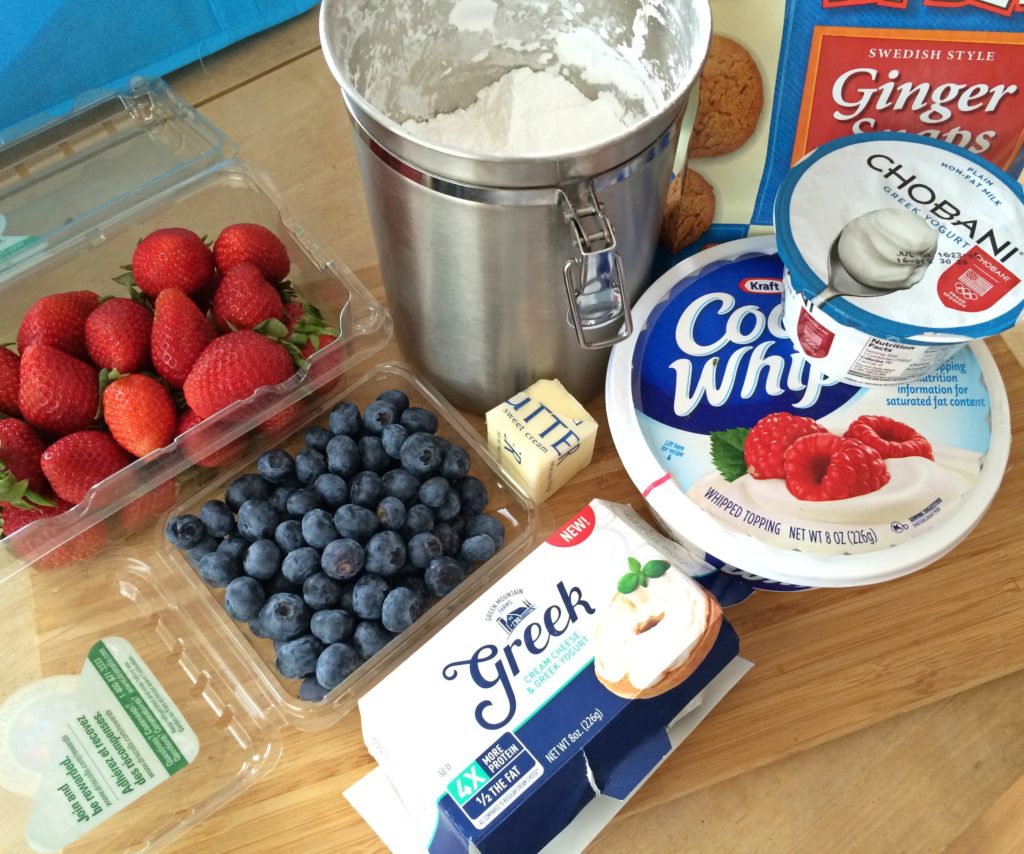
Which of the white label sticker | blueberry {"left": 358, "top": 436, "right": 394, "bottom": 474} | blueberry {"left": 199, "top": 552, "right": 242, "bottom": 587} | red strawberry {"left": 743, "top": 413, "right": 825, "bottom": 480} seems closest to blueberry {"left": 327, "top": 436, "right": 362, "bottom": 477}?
blueberry {"left": 358, "top": 436, "right": 394, "bottom": 474}

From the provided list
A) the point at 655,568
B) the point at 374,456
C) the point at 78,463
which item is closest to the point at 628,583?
the point at 655,568

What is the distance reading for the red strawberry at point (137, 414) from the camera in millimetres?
735

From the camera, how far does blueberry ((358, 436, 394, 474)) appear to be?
75cm

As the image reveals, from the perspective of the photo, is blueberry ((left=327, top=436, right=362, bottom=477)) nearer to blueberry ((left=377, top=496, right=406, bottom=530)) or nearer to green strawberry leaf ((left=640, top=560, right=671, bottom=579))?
blueberry ((left=377, top=496, right=406, bottom=530))

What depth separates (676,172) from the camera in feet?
2.42

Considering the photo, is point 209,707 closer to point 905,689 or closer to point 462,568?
point 462,568

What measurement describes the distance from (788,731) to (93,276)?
0.75 meters

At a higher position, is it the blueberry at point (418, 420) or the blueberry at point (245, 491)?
the blueberry at point (418, 420)

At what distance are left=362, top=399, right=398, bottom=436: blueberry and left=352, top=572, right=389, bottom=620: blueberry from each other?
0.14 metres

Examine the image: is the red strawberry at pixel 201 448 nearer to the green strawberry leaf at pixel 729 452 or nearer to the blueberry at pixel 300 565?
the blueberry at pixel 300 565

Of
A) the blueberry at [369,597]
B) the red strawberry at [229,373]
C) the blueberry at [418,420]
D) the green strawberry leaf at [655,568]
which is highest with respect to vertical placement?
the red strawberry at [229,373]

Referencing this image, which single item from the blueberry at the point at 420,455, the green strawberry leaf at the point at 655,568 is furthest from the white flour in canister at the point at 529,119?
the green strawberry leaf at the point at 655,568

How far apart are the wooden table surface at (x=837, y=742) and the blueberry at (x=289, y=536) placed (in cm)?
15

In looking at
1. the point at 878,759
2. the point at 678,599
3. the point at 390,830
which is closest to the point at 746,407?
the point at 678,599
